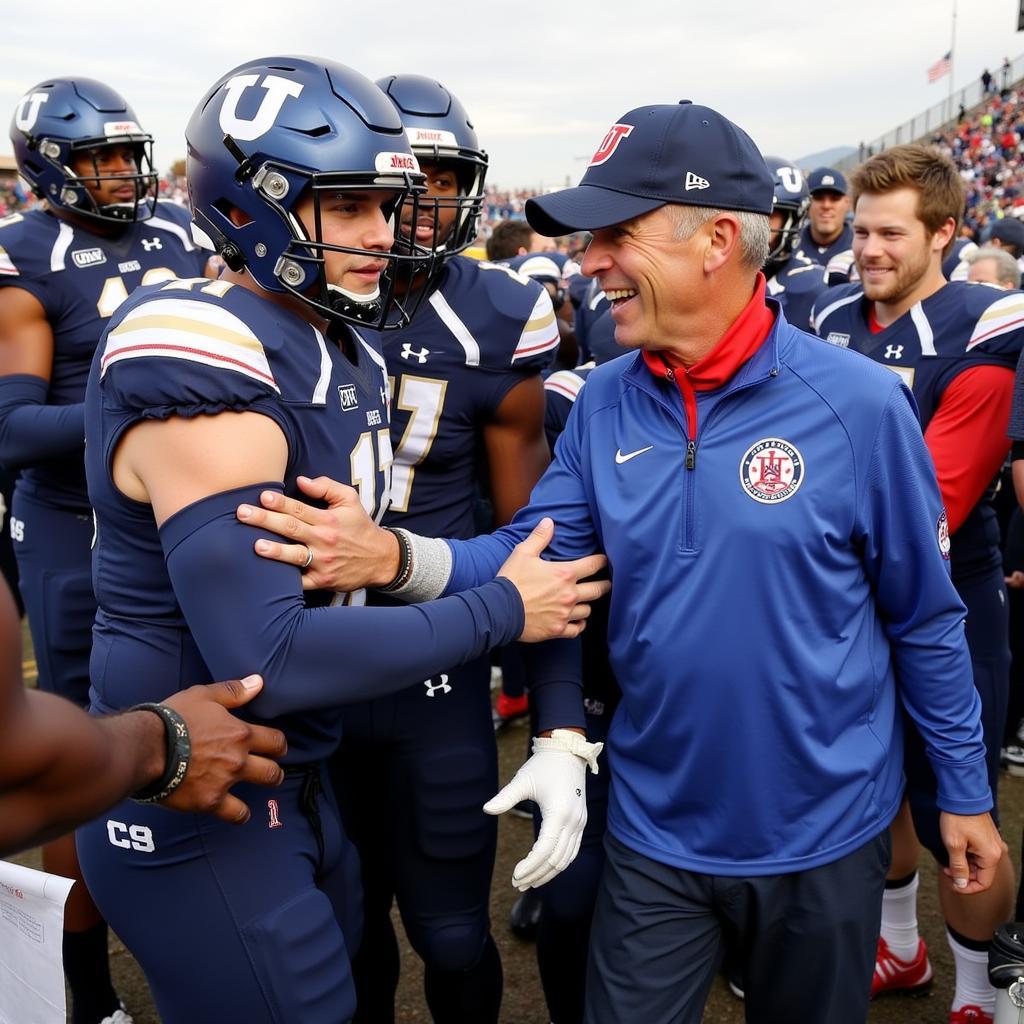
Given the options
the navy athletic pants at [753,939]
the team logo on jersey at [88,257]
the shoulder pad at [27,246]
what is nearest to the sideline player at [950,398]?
the navy athletic pants at [753,939]

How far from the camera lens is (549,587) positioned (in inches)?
78.3

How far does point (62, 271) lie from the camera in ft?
10.8

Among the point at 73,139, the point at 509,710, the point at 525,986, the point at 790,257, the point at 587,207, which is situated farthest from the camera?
the point at 790,257

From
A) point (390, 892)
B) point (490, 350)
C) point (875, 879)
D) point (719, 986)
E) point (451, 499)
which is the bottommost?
point (719, 986)

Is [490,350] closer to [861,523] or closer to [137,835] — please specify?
[861,523]

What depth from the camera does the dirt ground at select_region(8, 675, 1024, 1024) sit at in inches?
115

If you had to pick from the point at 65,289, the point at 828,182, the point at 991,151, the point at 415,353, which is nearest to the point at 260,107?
the point at 415,353

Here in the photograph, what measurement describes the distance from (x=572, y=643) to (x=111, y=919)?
1.02 m

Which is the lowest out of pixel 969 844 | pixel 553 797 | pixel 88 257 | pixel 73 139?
pixel 969 844

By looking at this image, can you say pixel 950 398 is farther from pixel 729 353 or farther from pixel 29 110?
pixel 29 110

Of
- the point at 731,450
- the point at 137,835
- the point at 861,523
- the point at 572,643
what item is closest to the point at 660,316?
the point at 731,450

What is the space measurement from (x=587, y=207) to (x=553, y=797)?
3.68 ft

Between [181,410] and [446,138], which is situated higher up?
[446,138]

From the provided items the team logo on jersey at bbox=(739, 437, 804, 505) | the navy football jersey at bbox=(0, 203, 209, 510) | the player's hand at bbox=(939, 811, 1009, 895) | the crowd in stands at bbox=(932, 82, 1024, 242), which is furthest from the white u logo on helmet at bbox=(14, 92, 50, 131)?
the crowd in stands at bbox=(932, 82, 1024, 242)
